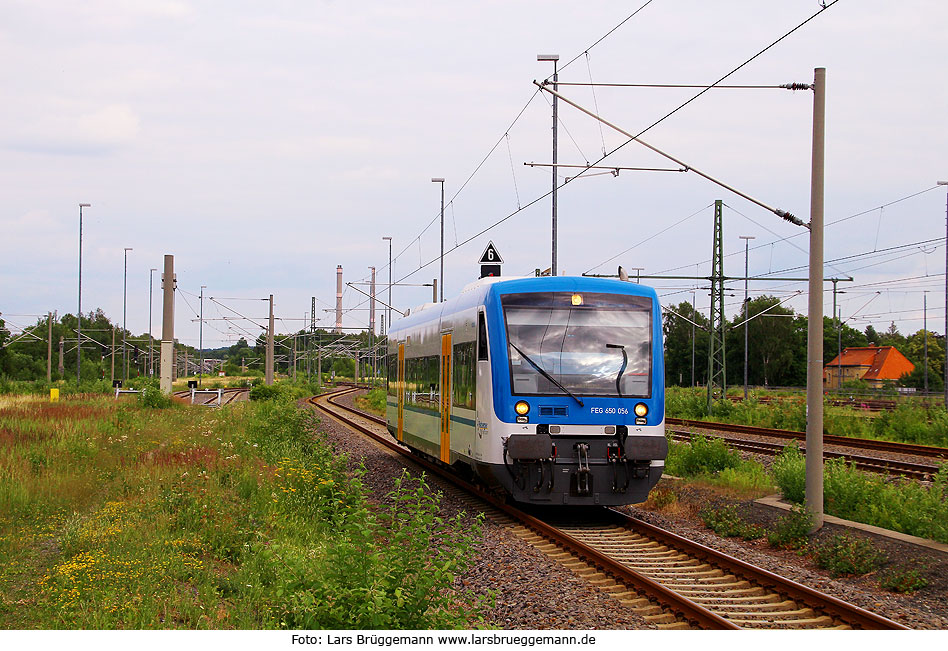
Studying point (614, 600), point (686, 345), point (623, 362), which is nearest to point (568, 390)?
point (623, 362)

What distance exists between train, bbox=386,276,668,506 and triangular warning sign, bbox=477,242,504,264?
1112 cm

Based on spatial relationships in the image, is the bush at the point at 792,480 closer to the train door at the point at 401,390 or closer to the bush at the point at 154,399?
the train door at the point at 401,390

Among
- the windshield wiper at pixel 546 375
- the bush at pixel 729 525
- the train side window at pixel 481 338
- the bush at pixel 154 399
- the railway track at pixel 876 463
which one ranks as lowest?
the bush at pixel 729 525

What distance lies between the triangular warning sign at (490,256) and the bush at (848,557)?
49.7 ft

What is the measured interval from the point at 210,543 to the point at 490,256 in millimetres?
16586

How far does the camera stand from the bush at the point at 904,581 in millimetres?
9469

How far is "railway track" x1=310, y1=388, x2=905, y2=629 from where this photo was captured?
25.8 ft

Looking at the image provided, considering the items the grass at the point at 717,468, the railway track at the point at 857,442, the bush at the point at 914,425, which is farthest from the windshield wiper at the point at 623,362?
the bush at the point at 914,425

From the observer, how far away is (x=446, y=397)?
637 inches

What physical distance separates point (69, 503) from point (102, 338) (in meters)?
113

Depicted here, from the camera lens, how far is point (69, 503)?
11.9m

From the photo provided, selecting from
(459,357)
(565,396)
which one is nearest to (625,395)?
(565,396)

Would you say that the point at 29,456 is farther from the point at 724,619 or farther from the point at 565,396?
the point at 724,619

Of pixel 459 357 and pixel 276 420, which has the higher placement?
pixel 459 357
